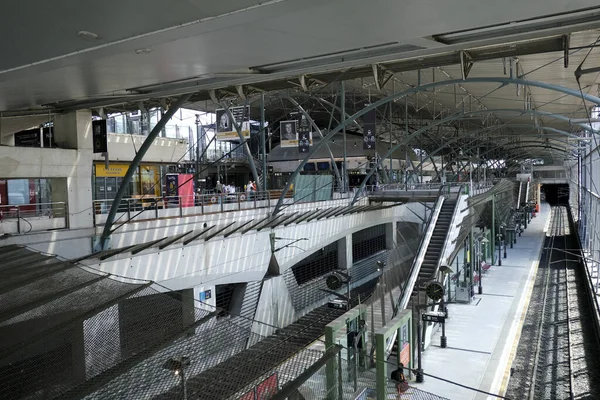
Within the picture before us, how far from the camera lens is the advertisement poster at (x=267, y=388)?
3.86 m

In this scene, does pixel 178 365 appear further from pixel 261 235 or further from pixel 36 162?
pixel 261 235

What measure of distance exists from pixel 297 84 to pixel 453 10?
11.9m

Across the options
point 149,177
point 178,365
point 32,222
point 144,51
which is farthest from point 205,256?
point 149,177

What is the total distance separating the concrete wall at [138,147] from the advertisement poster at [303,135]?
339 inches

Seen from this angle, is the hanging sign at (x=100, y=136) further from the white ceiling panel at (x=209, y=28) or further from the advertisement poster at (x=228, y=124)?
the white ceiling panel at (x=209, y=28)

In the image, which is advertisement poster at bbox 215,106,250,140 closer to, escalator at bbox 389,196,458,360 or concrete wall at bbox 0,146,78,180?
concrete wall at bbox 0,146,78,180

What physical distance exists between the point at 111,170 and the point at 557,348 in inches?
898

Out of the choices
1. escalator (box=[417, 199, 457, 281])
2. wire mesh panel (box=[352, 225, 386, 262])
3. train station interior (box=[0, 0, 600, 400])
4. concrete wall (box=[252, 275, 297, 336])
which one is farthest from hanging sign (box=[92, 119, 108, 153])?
wire mesh panel (box=[352, 225, 386, 262])

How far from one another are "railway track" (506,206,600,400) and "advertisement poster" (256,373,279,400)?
1115 cm

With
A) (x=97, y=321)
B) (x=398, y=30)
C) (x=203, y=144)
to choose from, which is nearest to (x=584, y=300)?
(x=398, y=30)

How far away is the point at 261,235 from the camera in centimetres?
1950

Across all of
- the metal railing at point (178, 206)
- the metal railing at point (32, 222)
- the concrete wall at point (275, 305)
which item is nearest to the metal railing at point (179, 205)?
the metal railing at point (178, 206)

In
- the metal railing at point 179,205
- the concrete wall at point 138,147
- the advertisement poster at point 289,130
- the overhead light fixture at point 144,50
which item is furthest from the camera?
the concrete wall at point 138,147

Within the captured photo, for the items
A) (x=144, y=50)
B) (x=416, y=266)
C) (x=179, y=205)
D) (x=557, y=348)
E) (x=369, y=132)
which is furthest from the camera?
(x=369, y=132)
